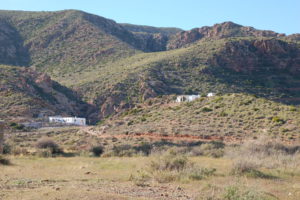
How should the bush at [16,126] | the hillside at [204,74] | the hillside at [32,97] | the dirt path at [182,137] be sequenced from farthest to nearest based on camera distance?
the hillside at [204,74], the hillside at [32,97], the bush at [16,126], the dirt path at [182,137]

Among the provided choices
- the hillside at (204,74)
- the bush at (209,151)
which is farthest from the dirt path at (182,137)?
the hillside at (204,74)

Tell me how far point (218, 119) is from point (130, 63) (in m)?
37.3

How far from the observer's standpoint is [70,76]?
64875 millimetres

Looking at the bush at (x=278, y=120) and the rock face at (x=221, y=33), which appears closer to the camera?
the bush at (x=278, y=120)

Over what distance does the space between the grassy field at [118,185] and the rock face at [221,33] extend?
255ft

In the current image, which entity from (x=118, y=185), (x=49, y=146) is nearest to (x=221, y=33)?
(x=49, y=146)

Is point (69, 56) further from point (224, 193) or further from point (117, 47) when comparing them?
point (224, 193)

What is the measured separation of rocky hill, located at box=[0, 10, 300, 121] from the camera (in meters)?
53.3

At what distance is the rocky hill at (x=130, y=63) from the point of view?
53.3 m

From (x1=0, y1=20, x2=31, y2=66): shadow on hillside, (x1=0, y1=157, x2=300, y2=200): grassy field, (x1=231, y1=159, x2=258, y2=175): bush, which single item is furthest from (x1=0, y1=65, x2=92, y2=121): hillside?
(x1=231, y1=159, x2=258, y2=175): bush

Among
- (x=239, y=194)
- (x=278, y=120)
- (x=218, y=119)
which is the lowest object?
(x=218, y=119)

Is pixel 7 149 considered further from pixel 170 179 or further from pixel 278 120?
pixel 278 120

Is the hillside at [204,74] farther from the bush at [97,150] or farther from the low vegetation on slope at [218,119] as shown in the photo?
the bush at [97,150]

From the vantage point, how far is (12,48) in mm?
77438
